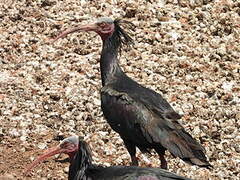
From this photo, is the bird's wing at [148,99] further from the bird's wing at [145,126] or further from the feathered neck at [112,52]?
the feathered neck at [112,52]

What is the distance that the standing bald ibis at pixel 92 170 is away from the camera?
799 centimetres

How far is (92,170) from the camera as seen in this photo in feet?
27.5

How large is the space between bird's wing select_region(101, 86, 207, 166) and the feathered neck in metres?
0.47

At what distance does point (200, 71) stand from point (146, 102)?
3.77 metres

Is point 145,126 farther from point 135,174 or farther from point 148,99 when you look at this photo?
point 135,174

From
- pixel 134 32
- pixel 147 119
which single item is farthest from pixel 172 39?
pixel 147 119

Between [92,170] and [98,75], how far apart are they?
440cm

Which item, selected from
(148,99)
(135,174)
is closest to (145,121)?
(148,99)

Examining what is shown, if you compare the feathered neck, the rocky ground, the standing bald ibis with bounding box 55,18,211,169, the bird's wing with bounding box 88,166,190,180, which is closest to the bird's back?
the standing bald ibis with bounding box 55,18,211,169

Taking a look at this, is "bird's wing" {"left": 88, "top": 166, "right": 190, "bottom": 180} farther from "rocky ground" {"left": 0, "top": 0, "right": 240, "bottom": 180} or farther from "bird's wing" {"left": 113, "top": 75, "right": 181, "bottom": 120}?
"rocky ground" {"left": 0, "top": 0, "right": 240, "bottom": 180}

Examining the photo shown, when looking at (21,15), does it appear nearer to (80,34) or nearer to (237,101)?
(80,34)

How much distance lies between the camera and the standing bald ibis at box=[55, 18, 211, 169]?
895 cm

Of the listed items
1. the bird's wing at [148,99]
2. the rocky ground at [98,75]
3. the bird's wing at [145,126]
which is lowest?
the rocky ground at [98,75]

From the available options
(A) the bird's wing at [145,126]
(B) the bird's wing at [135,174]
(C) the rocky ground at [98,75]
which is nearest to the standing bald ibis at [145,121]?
(A) the bird's wing at [145,126]
